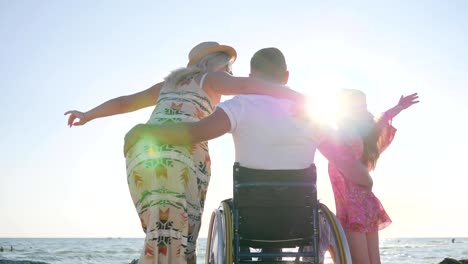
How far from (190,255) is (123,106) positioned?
4.00ft

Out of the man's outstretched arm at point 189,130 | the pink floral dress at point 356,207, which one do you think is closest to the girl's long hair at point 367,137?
the pink floral dress at point 356,207

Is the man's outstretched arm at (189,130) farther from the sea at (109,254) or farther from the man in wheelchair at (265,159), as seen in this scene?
the sea at (109,254)

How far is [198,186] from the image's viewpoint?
3787mm

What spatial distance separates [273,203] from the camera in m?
3.52

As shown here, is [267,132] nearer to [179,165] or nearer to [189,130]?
[189,130]

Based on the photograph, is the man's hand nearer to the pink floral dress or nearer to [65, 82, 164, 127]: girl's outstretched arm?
[65, 82, 164, 127]: girl's outstretched arm

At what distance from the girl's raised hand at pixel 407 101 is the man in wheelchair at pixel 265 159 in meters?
1.55

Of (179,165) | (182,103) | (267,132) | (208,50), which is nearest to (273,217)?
(267,132)

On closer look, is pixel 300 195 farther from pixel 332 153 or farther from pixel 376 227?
pixel 376 227

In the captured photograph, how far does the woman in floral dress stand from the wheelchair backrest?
1.07 feet

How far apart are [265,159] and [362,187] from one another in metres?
1.24

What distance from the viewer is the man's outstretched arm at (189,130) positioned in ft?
11.3

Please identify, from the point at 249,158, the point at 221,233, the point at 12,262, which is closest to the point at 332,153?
the point at 249,158

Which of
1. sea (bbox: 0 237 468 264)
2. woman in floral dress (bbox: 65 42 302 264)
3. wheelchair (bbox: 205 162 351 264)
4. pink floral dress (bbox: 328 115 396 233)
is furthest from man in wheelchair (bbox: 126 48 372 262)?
sea (bbox: 0 237 468 264)
